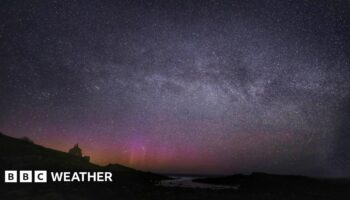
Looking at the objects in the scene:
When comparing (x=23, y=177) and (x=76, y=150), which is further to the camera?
(x=76, y=150)

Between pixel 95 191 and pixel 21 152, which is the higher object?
pixel 21 152

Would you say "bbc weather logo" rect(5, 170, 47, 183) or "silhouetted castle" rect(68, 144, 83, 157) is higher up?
"silhouetted castle" rect(68, 144, 83, 157)

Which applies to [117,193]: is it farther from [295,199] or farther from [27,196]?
[295,199]

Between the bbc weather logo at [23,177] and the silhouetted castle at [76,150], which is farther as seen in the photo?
the silhouetted castle at [76,150]

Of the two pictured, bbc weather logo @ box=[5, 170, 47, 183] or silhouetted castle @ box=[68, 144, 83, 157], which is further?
silhouetted castle @ box=[68, 144, 83, 157]

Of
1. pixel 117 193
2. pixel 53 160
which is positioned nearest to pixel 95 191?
pixel 117 193

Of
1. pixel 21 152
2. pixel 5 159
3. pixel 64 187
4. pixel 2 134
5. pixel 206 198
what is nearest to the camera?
pixel 206 198

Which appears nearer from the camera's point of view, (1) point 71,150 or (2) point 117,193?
(2) point 117,193

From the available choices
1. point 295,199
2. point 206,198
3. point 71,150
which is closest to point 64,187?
point 206,198

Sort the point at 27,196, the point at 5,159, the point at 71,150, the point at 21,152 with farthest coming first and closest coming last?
the point at 71,150, the point at 21,152, the point at 5,159, the point at 27,196

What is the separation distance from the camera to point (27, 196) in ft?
133

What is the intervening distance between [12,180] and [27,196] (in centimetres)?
1256

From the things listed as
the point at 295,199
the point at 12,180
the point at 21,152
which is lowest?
the point at 295,199

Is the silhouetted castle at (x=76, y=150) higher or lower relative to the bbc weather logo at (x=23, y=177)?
higher
